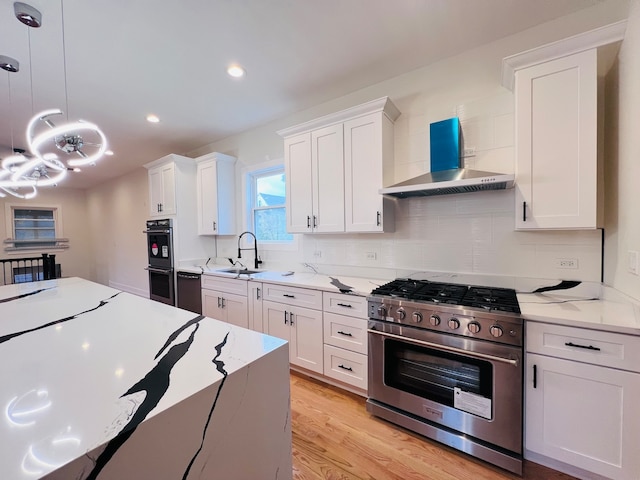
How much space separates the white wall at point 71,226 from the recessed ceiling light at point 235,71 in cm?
738

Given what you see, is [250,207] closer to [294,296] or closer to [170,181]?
[170,181]

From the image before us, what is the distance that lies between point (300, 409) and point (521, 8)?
3.21m

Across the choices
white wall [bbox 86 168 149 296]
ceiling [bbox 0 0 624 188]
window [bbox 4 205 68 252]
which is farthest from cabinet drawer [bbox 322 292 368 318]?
window [bbox 4 205 68 252]

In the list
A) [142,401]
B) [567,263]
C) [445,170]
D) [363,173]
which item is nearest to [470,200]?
[445,170]

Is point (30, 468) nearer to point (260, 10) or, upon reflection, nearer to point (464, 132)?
point (260, 10)

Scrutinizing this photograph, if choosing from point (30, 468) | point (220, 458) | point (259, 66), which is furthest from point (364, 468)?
point (259, 66)

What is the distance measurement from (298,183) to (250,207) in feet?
4.01

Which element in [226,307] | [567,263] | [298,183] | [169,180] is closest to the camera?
[567,263]

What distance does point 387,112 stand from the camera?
240 cm

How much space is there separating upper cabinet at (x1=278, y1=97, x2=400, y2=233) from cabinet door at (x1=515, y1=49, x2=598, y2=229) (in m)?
0.95

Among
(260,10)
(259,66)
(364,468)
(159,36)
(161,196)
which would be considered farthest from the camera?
(161,196)

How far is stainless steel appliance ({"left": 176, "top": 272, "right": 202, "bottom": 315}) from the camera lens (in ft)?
11.7

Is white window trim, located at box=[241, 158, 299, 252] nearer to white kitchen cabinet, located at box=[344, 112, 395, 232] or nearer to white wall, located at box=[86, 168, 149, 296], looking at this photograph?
white kitchen cabinet, located at box=[344, 112, 395, 232]

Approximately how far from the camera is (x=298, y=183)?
288 cm
